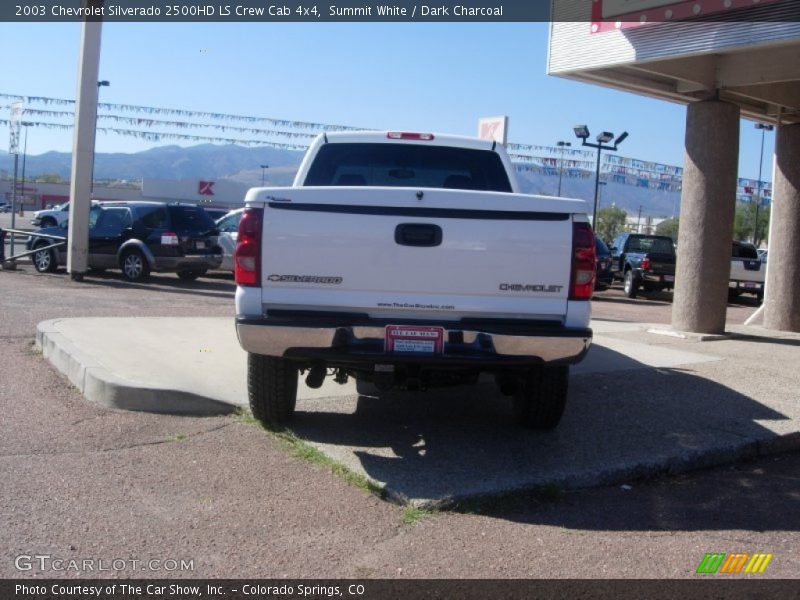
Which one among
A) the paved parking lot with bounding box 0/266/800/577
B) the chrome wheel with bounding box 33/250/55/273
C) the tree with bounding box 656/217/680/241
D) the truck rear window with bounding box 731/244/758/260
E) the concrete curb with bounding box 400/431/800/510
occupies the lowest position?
the paved parking lot with bounding box 0/266/800/577

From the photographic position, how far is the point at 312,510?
471 centimetres

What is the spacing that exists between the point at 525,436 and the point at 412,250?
1792 millimetres

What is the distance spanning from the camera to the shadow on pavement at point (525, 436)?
5.22 m

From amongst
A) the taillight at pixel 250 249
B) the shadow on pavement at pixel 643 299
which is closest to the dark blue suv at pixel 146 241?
the shadow on pavement at pixel 643 299

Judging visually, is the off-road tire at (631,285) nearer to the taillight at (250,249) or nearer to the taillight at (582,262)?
the taillight at (582,262)

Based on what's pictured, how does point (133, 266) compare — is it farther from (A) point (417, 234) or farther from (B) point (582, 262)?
(B) point (582, 262)

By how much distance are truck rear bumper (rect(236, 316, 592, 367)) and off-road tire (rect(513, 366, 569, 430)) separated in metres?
0.58

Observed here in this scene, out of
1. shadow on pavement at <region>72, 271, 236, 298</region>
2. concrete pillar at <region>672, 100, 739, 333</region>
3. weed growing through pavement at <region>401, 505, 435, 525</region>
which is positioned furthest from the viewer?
shadow on pavement at <region>72, 271, 236, 298</region>

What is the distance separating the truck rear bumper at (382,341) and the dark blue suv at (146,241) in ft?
44.5

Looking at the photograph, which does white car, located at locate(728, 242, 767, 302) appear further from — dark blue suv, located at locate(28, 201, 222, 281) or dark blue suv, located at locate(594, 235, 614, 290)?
dark blue suv, located at locate(28, 201, 222, 281)

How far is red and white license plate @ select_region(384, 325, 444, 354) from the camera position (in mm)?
5141

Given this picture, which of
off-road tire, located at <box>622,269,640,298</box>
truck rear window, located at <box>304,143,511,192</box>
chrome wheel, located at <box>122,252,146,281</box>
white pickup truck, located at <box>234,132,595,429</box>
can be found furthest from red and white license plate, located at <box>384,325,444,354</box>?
off-road tire, located at <box>622,269,640,298</box>

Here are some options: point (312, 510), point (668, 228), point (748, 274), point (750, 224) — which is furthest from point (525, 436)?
point (750, 224)

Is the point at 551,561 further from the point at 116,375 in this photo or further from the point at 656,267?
the point at 656,267
